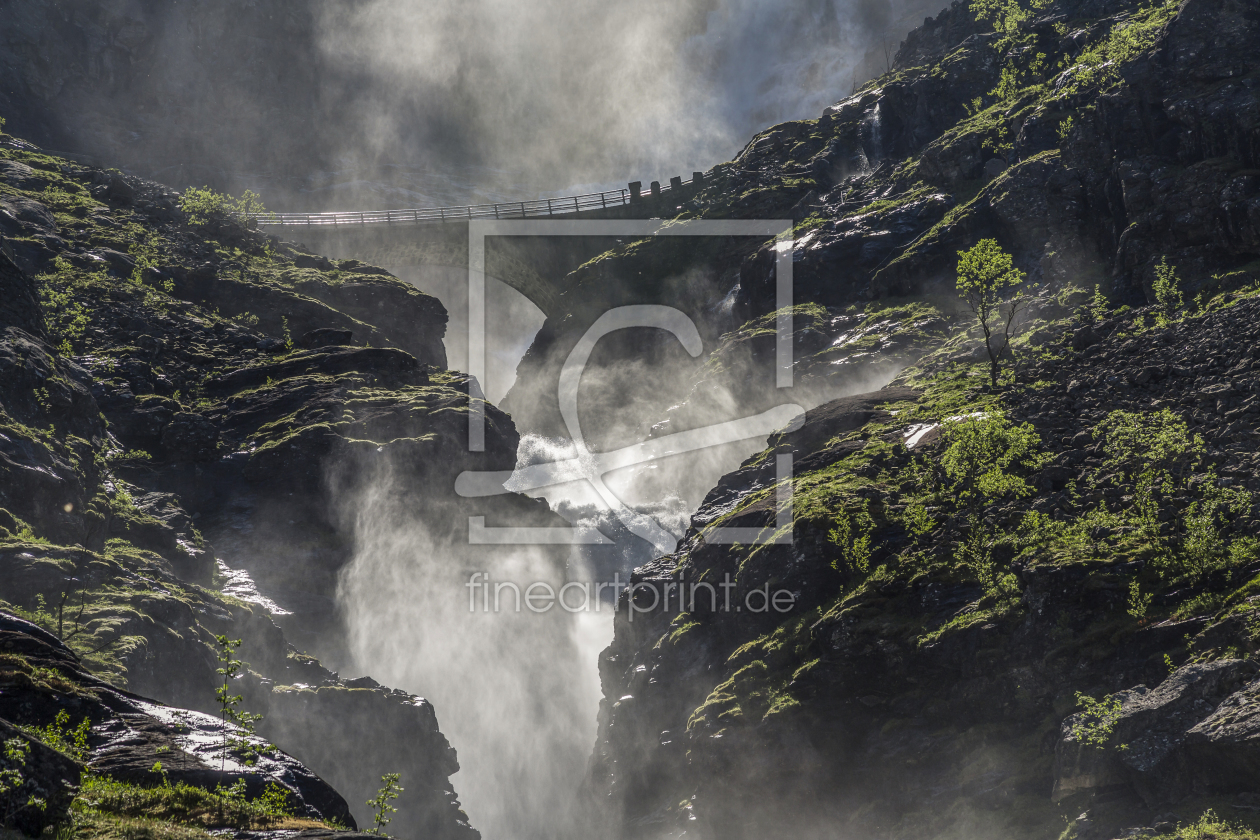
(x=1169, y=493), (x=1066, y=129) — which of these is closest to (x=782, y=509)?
(x=1169, y=493)

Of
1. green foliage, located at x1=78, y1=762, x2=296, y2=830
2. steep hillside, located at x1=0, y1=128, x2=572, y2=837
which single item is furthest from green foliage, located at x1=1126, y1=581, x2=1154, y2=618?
steep hillside, located at x1=0, y1=128, x2=572, y2=837

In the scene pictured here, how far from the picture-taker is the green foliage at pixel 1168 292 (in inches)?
1700

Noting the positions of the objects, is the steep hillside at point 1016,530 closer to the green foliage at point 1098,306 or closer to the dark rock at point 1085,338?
the dark rock at point 1085,338

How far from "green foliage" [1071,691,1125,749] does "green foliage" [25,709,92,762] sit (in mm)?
22727

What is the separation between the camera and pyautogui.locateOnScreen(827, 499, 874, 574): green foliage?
34.4 meters

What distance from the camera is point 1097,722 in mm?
22094

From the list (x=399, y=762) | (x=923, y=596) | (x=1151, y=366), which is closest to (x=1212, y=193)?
(x=1151, y=366)

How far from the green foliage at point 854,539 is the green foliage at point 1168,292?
2087 centimetres

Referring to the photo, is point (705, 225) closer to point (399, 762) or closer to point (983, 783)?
point (399, 762)

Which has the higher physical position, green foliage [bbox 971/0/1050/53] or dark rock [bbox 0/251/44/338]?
green foliage [bbox 971/0/1050/53]

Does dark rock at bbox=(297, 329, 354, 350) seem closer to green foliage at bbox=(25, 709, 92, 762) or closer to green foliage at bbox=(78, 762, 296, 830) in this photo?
green foliage at bbox=(25, 709, 92, 762)

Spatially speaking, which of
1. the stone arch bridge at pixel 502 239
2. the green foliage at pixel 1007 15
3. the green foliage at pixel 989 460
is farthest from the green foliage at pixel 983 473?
the stone arch bridge at pixel 502 239

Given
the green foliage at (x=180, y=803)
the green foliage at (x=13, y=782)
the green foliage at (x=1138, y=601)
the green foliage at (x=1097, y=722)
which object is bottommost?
the green foliage at (x=1097, y=722)

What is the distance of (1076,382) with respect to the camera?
127ft
